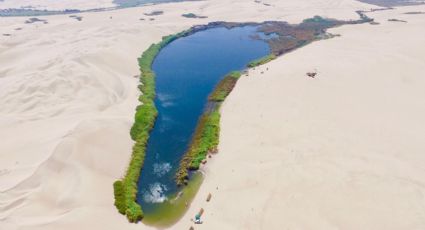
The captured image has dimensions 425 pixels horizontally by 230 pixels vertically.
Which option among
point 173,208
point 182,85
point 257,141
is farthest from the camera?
point 182,85

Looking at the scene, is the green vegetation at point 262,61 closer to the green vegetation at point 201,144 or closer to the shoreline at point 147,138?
the shoreline at point 147,138

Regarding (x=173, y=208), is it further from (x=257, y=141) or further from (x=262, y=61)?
(x=262, y=61)

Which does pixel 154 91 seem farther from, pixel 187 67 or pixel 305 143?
pixel 305 143

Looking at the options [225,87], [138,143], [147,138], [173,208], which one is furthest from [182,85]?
[173,208]

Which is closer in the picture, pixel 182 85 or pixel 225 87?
pixel 225 87

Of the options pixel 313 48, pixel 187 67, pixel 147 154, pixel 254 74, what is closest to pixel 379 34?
pixel 313 48
